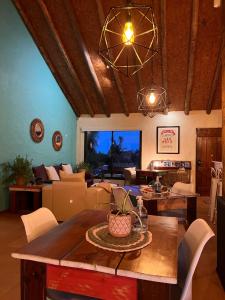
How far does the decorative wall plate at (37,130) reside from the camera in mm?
6790

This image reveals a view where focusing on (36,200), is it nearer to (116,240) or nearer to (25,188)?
(25,188)

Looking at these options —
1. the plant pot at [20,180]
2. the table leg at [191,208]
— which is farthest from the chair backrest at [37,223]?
the plant pot at [20,180]

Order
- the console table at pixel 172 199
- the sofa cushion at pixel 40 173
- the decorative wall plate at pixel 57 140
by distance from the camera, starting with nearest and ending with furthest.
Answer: the console table at pixel 172 199, the sofa cushion at pixel 40 173, the decorative wall plate at pixel 57 140

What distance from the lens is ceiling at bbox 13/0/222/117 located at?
575 centimetres

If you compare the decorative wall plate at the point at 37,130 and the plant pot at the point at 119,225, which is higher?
the decorative wall plate at the point at 37,130

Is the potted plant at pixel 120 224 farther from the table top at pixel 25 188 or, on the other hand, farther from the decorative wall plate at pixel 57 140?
the decorative wall plate at pixel 57 140

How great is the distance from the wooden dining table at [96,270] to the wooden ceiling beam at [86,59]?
564cm

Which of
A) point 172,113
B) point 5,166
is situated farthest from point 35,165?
point 172,113

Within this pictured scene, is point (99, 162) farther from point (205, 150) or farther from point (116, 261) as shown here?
point (116, 261)

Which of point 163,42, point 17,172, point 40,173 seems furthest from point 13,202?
point 163,42

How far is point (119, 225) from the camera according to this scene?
1642 mm

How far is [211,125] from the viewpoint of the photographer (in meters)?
8.38

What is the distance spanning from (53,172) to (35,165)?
1.72 ft

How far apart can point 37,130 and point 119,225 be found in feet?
19.3
